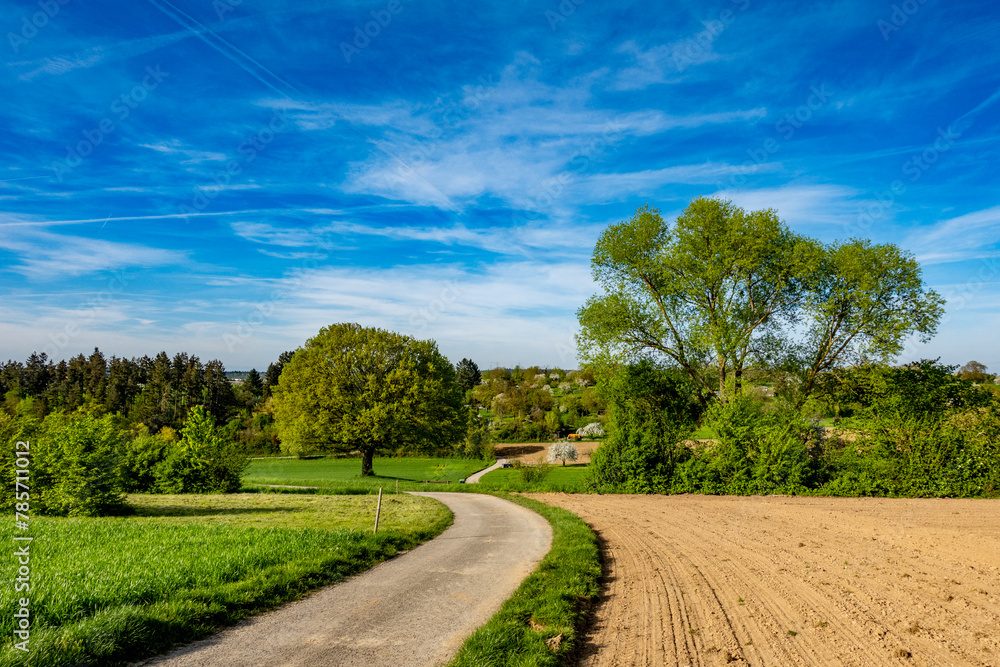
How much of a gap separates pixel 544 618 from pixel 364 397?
32109 mm

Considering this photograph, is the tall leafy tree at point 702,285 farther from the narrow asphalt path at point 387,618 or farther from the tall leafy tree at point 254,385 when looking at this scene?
the tall leafy tree at point 254,385

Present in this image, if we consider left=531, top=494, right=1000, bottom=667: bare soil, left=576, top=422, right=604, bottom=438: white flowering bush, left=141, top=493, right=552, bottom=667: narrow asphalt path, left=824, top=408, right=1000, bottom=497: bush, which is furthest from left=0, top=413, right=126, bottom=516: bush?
left=576, top=422, right=604, bottom=438: white flowering bush

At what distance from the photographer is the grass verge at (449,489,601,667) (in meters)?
6.34

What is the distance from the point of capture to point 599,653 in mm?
6875

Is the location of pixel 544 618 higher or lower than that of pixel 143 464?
higher

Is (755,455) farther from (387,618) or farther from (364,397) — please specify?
(364,397)

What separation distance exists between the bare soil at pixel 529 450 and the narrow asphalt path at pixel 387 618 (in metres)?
57.6

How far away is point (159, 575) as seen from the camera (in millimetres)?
8602

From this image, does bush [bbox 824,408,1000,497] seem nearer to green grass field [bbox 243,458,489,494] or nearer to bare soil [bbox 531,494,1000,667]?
bare soil [bbox 531,494,1000,667]

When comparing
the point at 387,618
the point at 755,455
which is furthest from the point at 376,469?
the point at 387,618

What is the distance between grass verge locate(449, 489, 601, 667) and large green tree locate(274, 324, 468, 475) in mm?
26650

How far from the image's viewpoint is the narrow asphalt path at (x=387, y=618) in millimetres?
6250

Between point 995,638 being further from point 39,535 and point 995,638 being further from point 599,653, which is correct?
point 39,535

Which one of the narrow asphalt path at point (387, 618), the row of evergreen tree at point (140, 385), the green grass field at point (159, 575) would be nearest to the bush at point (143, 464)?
the green grass field at point (159, 575)
